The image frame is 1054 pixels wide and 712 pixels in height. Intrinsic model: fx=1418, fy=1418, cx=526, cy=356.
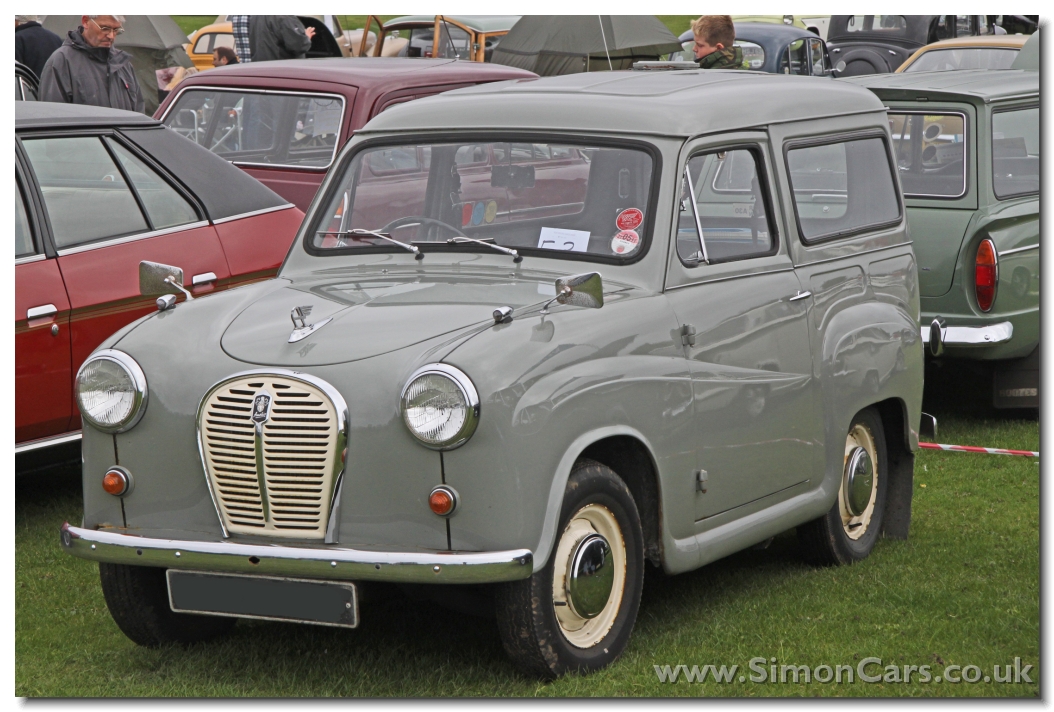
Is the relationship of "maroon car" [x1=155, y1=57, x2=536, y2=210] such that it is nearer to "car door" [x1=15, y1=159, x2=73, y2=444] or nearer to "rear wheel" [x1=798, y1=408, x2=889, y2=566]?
"car door" [x1=15, y1=159, x2=73, y2=444]

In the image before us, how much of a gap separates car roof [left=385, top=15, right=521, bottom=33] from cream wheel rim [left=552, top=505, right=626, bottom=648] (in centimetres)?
1625

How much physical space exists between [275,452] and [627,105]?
182 centimetres

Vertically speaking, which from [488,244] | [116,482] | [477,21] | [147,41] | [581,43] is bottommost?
[116,482]

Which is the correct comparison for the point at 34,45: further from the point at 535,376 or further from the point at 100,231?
the point at 535,376

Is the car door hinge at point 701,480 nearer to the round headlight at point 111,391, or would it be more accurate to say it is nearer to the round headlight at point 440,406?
the round headlight at point 440,406

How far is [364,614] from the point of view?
5043mm

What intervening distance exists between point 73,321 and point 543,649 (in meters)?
2.82

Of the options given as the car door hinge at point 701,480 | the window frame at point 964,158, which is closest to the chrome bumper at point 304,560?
the car door hinge at point 701,480

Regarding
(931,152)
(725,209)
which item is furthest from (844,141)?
(931,152)

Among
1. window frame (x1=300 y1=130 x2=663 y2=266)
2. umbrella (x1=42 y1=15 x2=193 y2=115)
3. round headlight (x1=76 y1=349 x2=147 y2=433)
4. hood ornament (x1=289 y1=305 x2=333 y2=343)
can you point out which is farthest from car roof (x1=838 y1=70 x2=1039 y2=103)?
umbrella (x1=42 y1=15 x2=193 y2=115)

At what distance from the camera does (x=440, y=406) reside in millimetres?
3914

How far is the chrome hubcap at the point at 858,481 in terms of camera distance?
5.65m

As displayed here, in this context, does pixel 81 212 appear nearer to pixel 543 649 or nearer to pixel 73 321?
pixel 73 321

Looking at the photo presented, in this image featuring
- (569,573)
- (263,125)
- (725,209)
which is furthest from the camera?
(263,125)
